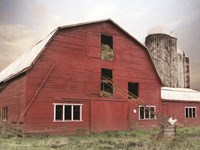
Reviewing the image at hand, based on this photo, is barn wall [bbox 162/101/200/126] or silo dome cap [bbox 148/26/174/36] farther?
silo dome cap [bbox 148/26/174/36]

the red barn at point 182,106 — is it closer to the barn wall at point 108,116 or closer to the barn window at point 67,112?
the barn wall at point 108,116

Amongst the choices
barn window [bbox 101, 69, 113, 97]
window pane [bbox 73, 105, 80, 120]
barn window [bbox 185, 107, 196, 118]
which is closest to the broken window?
barn window [bbox 101, 69, 113, 97]

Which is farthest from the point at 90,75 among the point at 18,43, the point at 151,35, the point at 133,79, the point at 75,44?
the point at 151,35

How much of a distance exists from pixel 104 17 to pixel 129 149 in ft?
35.2

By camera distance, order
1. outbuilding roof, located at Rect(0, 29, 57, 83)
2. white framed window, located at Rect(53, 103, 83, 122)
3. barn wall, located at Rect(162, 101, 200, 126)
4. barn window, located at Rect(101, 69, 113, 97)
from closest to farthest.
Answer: outbuilding roof, located at Rect(0, 29, 57, 83) < white framed window, located at Rect(53, 103, 83, 122) < barn window, located at Rect(101, 69, 113, 97) < barn wall, located at Rect(162, 101, 200, 126)

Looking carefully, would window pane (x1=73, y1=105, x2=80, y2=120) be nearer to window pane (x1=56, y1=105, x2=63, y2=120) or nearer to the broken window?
window pane (x1=56, y1=105, x2=63, y2=120)

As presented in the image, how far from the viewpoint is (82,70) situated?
18.8 m

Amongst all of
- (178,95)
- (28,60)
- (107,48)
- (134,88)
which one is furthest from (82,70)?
(178,95)

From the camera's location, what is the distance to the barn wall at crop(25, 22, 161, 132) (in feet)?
56.1

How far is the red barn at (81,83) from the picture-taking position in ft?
56.1

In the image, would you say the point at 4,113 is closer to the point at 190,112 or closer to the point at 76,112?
the point at 76,112

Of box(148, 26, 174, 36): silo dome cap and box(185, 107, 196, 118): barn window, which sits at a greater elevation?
box(148, 26, 174, 36): silo dome cap

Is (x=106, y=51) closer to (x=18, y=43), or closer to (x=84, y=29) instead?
(x=84, y=29)

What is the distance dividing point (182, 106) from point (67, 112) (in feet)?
35.5
